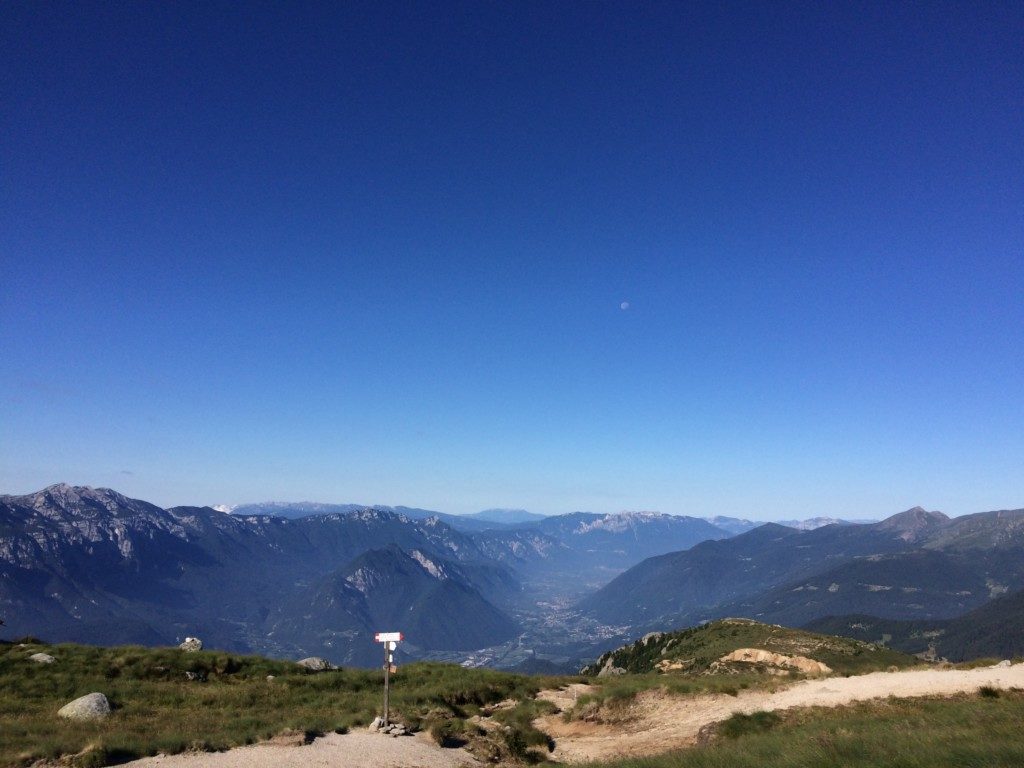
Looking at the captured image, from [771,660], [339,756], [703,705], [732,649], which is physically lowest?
[732,649]

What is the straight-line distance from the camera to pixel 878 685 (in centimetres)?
2756

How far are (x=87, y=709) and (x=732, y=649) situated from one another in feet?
211

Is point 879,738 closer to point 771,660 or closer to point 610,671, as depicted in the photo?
point 771,660

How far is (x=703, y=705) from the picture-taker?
93.1 ft

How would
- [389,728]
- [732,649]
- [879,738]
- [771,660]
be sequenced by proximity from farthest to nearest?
1. [732,649]
2. [771,660]
3. [389,728]
4. [879,738]

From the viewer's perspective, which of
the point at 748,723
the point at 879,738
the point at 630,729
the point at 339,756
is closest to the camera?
the point at 879,738

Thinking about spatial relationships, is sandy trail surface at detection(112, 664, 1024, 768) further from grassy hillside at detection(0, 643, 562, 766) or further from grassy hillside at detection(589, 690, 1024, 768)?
grassy hillside at detection(589, 690, 1024, 768)

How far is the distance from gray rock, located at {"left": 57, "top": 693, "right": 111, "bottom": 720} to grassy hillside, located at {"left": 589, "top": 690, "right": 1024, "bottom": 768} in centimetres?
2234

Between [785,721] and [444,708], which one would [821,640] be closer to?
[785,721]

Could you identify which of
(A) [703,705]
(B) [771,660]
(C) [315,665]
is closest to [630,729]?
(A) [703,705]

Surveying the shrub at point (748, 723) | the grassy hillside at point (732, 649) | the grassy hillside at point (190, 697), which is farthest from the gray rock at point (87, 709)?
the grassy hillside at point (732, 649)

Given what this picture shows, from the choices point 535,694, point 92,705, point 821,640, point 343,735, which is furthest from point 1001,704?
point 821,640

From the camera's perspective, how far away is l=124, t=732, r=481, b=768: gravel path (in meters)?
17.3

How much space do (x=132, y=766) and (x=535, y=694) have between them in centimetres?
2314
